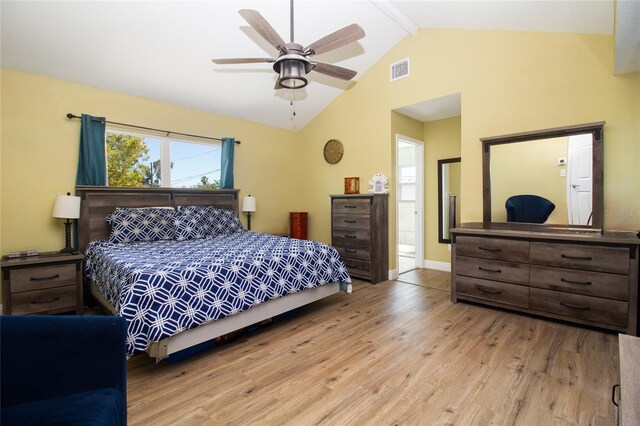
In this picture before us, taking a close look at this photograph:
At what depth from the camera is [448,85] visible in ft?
11.9

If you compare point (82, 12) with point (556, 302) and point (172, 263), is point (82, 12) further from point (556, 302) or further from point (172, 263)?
point (556, 302)

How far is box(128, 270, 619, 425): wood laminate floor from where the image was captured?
160 cm

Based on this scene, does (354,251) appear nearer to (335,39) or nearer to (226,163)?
(226,163)

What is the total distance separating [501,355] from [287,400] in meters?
1.59

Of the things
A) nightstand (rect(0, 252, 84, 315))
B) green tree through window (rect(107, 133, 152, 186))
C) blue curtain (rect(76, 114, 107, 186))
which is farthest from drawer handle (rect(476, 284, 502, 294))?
blue curtain (rect(76, 114, 107, 186))

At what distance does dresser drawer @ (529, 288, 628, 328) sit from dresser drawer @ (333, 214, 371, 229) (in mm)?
1984

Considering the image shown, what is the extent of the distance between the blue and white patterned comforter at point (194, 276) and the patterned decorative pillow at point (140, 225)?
0.14 m

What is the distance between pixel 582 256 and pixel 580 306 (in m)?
0.43

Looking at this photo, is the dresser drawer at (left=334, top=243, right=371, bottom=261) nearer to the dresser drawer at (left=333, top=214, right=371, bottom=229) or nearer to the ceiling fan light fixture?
the dresser drawer at (left=333, top=214, right=371, bottom=229)

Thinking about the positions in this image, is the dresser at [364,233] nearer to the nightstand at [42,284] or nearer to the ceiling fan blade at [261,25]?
the ceiling fan blade at [261,25]

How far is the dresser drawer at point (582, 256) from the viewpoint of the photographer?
238 cm

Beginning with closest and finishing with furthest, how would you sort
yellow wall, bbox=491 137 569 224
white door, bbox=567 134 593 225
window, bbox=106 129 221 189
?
white door, bbox=567 134 593 225
yellow wall, bbox=491 137 569 224
window, bbox=106 129 221 189

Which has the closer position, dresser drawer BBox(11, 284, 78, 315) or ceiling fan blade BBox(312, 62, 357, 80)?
ceiling fan blade BBox(312, 62, 357, 80)

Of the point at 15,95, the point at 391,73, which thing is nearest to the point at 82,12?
the point at 15,95
